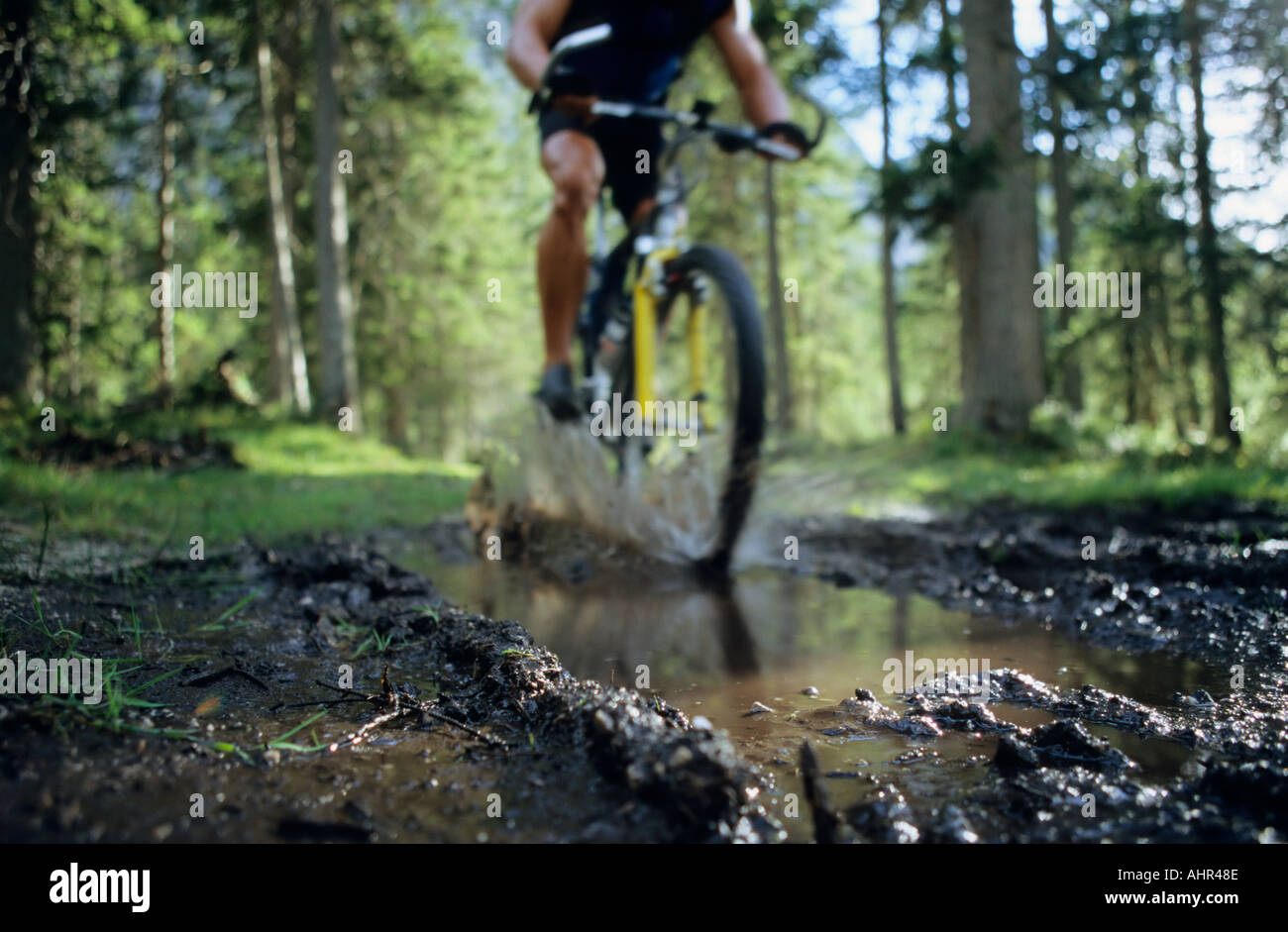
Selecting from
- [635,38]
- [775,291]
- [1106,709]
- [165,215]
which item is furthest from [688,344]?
[775,291]

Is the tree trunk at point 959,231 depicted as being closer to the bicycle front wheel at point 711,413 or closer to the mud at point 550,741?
the bicycle front wheel at point 711,413

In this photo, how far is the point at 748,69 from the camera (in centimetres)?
383

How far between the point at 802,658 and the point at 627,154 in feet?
9.68

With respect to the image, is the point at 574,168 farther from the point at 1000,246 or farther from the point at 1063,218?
the point at 1063,218

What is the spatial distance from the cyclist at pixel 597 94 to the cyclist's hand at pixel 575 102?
0.01 m

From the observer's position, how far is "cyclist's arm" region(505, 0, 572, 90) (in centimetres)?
355

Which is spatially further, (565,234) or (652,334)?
(565,234)

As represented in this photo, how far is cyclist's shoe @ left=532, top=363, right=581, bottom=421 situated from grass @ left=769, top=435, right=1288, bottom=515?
3.55 ft

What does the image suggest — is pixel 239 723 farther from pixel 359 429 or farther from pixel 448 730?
pixel 359 429

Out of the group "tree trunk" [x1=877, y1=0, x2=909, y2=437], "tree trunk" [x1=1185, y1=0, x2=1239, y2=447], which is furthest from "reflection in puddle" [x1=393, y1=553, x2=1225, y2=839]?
"tree trunk" [x1=1185, y1=0, x2=1239, y2=447]

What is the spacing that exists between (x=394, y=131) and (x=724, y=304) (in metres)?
15.8

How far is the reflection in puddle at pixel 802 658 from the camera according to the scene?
1502 mm
